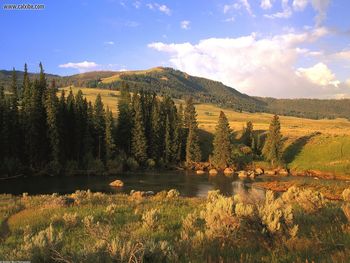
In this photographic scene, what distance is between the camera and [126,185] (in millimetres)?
56656

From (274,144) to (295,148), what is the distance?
36.9 ft

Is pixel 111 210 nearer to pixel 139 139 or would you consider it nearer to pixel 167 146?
pixel 139 139

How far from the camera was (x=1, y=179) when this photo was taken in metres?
63.0

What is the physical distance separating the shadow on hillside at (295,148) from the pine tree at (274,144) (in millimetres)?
4584

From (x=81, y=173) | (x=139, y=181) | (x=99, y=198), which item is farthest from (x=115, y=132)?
(x=99, y=198)

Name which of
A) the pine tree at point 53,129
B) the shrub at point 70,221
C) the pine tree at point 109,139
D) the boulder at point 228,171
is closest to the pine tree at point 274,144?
the boulder at point 228,171

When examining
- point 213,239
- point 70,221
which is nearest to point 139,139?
point 70,221

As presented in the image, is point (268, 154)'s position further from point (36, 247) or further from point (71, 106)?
point (36, 247)

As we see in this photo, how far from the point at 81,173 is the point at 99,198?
174ft

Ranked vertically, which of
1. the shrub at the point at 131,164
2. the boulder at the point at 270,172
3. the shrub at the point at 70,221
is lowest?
the boulder at the point at 270,172

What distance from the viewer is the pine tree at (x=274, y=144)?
85.3 metres

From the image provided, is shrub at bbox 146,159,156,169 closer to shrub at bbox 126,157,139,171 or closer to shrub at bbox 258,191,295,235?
shrub at bbox 126,157,139,171

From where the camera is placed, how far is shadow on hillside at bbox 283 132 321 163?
90000mm

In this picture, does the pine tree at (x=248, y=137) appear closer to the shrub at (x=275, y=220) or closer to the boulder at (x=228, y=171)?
the boulder at (x=228, y=171)
